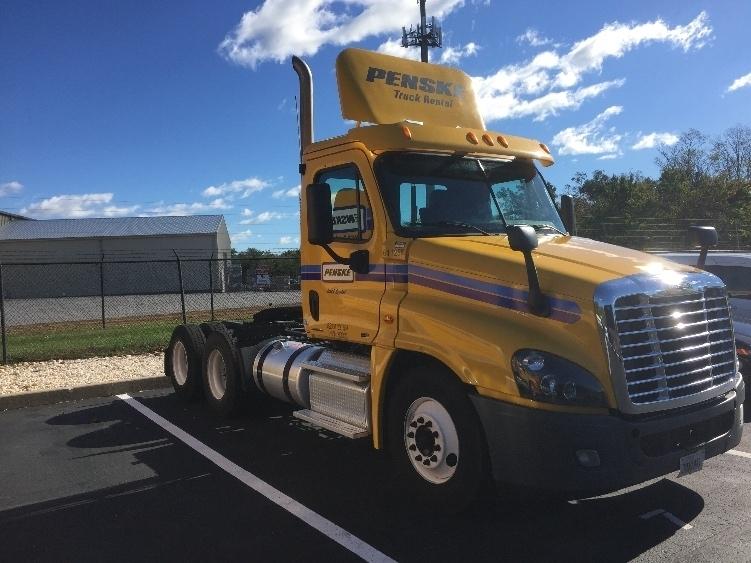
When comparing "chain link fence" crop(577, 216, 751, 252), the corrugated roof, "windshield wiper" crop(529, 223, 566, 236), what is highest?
the corrugated roof

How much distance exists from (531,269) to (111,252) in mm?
48271

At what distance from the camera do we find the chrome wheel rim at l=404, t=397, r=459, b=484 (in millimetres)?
4141

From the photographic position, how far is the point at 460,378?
13.2ft

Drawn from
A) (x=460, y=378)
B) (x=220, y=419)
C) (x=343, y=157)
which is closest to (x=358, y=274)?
(x=343, y=157)

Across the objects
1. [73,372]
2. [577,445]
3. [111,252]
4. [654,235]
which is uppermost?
[111,252]

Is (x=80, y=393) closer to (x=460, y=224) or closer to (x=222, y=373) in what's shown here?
(x=222, y=373)

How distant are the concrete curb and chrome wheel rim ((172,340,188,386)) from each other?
100cm

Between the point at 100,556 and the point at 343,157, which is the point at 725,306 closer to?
the point at 343,157

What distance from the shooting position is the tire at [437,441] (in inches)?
156

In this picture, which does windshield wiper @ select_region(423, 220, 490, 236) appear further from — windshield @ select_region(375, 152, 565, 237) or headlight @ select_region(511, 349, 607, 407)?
headlight @ select_region(511, 349, 607, 407)

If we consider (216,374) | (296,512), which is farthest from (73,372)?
(296,512)

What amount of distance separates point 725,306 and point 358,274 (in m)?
2.68

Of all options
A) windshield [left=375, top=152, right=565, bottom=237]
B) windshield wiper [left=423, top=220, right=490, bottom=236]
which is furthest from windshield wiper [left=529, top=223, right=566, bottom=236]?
windshield wiper [left=423, top=220, right=490, bottom=236]

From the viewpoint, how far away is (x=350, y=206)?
510 centimetres
